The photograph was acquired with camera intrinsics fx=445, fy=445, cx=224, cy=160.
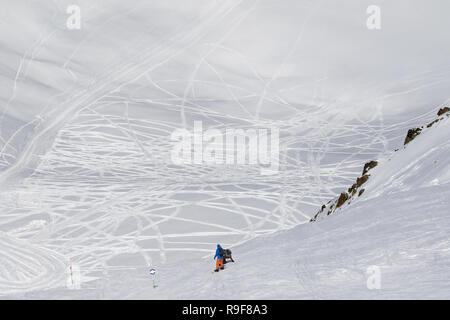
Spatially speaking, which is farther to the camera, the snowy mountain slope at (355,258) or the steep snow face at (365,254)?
the snowy mountain slope at (355,258)

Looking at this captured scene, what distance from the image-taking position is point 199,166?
39.8m

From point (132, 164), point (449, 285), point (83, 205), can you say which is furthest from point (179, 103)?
point (449, 285)

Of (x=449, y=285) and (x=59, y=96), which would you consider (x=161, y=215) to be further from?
(x=59, y=96)

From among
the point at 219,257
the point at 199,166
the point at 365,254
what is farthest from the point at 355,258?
the point at 199,166

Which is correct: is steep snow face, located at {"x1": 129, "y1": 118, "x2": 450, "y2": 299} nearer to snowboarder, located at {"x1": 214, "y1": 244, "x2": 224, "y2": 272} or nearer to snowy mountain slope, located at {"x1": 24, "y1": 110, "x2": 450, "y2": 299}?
snowy mountain slope, located at {"x1": 24, "y1": 110, "x2": 450, "y2": 299}

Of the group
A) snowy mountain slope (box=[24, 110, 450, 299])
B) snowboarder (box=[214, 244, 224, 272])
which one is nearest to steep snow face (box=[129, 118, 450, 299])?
snowy mountain slope (box=[24, 110, 450, 299])

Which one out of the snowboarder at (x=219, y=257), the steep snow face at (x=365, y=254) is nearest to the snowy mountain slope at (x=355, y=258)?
the steep snow face at (x=365, y=254)

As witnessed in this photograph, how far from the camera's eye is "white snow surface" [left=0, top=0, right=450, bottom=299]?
1109 cm

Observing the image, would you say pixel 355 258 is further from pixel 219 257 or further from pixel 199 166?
pixel 199 166

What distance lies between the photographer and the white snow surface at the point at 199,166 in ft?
36.4

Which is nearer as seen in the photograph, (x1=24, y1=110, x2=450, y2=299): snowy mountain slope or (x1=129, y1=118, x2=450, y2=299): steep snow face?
(x1=129, y1=118, x2=450, y2=299): steep snow face

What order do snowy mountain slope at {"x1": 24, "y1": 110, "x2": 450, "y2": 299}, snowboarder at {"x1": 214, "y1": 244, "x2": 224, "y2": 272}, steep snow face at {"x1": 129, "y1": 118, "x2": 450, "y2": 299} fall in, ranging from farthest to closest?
snowboarder at {"x1": 214, "y1": 244, "x2": 224, "y2": 272} < snowy mountain slope at {"x1": 24, "y1": 110, "x2": 450, "y2": 299} < steep snow face at {"x1": 129, "y1": 118, "x2": 450, "y2": 299}

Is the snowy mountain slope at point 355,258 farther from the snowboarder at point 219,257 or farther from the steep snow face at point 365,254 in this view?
the snowboarder at point 219,257

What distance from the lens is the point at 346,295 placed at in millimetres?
7840
